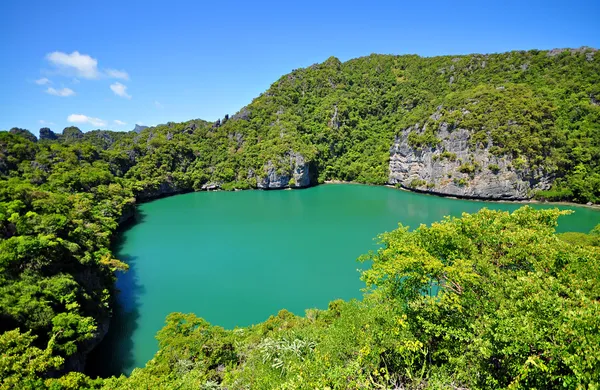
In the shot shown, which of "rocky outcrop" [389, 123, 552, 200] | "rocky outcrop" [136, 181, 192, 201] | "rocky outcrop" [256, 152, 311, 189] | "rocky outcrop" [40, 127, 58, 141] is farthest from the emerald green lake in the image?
"rocky outcrop" [40, 127, 58, 141]

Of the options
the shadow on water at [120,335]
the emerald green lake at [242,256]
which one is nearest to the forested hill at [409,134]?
the emerald green lake at [242,256]

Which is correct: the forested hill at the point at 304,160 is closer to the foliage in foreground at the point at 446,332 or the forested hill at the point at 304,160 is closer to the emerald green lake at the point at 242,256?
the foliage in foreground at the point at 446,332

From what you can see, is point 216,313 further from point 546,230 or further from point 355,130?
point 355,130

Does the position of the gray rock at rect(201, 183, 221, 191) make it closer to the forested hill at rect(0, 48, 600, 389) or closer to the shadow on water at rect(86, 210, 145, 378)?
the forested hill at rect(0, 48, 600, 389)

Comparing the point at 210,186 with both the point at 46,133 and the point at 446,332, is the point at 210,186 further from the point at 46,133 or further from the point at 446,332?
the point at 46,133

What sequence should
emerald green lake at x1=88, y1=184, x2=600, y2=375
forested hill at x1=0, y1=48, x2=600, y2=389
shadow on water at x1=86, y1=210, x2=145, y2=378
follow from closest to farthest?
1. forested hill at x1=0, y1=48, x2=600, y2=389
2. shadow on water at x1=86, y1=210, x2=145, y2=378
3. emerald green lake at x1=88, y1=184, x2=600, y2=375

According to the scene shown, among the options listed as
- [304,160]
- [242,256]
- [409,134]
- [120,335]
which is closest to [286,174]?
[304,160]

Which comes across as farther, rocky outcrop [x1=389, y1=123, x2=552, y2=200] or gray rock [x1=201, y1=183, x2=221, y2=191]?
gray rock [x1=201, y1=183, x2=221, y2=191]

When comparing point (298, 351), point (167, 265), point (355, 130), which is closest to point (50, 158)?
point (167, 265)
